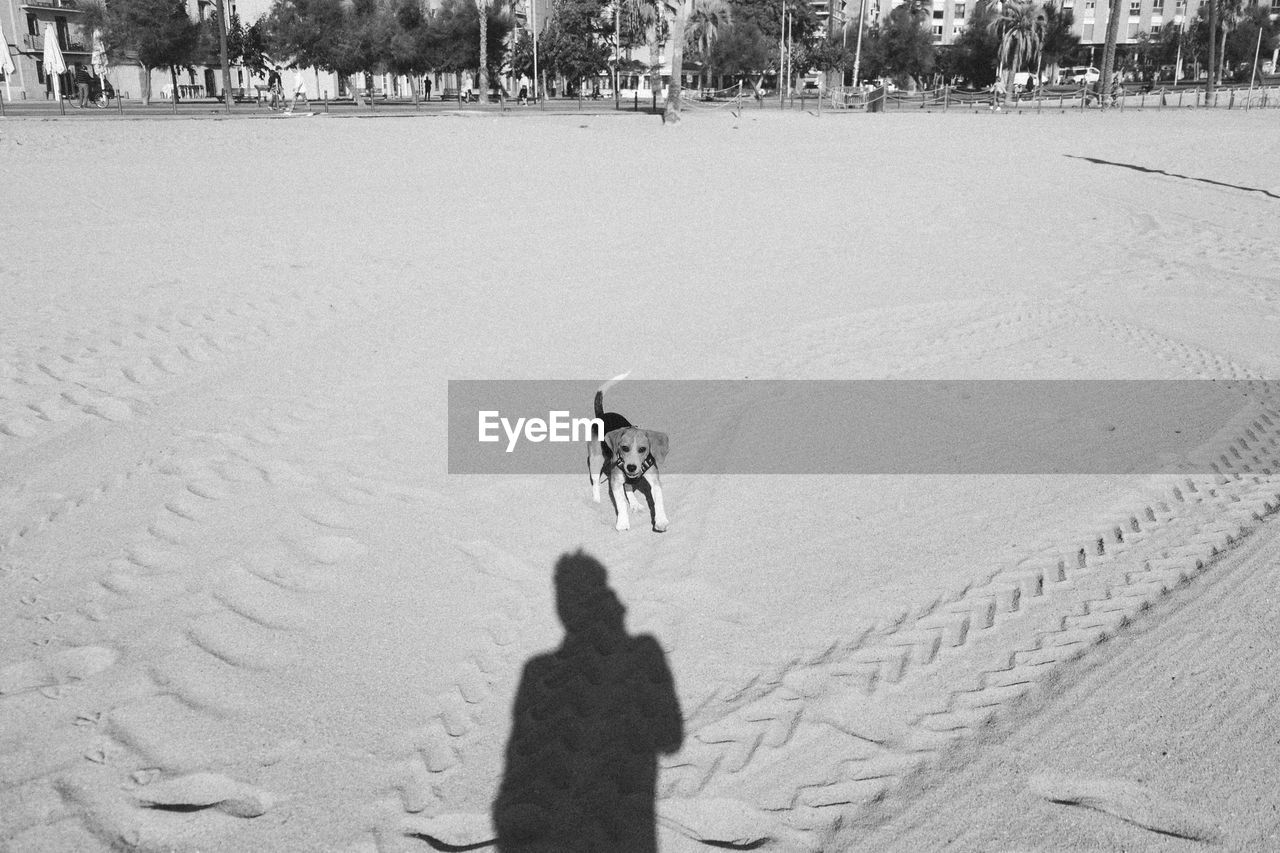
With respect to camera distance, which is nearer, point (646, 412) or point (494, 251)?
point (646, 412)

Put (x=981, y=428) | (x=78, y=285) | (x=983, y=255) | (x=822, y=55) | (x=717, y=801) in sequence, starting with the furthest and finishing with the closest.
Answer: (x=822, y=55) < (x=983, y=255) < (x=78, y=285) < (x=981, y=428) < (x=717, y=801)

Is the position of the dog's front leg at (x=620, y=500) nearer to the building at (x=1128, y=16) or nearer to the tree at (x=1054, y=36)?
the tree at (x=1054, y=36)

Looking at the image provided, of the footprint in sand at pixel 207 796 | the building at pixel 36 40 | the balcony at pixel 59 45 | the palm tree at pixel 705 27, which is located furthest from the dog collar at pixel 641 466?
the palm tree at pixel 705 27

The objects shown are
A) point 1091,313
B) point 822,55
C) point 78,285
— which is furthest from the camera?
point 822,55

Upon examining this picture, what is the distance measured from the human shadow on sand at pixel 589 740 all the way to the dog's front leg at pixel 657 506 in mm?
855

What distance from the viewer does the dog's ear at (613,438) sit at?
17.9 feet

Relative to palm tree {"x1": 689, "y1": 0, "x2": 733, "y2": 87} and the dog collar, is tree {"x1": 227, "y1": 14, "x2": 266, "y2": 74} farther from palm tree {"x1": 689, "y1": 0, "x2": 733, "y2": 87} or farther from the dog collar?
the dog collar

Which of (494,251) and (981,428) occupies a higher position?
(494,251)

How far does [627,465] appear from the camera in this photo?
5.35 m

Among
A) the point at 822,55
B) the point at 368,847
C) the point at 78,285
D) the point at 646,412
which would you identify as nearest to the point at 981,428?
the point at 646,412

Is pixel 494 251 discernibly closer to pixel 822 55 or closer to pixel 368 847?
pixel 368 847

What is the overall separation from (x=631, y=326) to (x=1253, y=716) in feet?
22.8

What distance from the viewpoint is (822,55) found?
83.0 m
